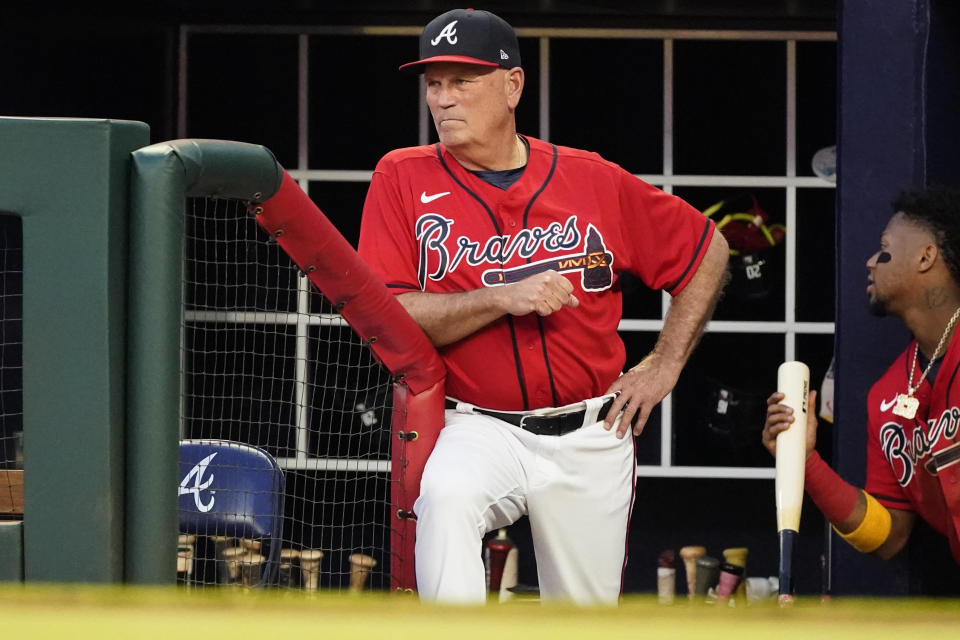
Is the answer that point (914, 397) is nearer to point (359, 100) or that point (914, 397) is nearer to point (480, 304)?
point (480, 304)

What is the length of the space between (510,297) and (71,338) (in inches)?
51.4

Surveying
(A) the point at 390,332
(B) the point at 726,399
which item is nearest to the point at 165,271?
(A) the point at 390,332

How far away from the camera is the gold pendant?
357 cm

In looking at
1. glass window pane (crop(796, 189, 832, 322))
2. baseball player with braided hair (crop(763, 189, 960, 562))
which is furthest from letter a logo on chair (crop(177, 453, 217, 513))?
glass window pane (crop(796, 189, 832, 322))

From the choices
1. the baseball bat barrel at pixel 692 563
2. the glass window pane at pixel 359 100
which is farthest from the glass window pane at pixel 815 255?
the glass window pane at pixel 359 100

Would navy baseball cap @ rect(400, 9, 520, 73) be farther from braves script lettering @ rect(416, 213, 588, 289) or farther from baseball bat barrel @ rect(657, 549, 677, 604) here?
baseball bat barrel @ rect(657, 549, 677, 604)

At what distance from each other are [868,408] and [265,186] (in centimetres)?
228

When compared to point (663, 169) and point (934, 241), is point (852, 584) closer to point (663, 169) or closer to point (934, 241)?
point (934, 241)

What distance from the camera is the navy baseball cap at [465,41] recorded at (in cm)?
318

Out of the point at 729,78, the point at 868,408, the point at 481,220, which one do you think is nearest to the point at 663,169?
the point at 729,78

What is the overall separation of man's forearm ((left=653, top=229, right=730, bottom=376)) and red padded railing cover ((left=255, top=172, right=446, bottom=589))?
72 cm

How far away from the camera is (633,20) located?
563cm

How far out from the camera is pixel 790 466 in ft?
10.7

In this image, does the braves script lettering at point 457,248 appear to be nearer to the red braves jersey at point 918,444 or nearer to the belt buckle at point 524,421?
the belt buckle at point 524,421
